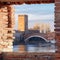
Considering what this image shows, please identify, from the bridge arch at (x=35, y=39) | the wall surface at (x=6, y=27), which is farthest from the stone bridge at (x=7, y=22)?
the bridge arch at (x=35, y=39)

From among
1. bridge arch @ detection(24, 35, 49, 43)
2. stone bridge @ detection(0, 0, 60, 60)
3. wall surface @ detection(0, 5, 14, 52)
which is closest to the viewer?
stone bridge @ detection(0, 0, 60, 60)

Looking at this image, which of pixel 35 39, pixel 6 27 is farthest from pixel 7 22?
pixel 35 39

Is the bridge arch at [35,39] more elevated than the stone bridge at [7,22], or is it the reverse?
the stone bridge at [7,22]

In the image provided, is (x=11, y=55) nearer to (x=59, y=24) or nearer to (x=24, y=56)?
(x=24, y=56)

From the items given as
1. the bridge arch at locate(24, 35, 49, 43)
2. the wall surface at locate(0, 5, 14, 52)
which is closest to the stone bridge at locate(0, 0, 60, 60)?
the wall surface at locate(0, 5, 14, 52)

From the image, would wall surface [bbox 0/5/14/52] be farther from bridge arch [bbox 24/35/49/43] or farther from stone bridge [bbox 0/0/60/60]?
bridge arch [bbox 24/35/49/43]

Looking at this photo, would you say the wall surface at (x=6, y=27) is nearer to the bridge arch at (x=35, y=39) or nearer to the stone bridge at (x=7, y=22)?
the stone bridge at (x=7, y=22)

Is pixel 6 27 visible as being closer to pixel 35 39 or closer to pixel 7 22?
pixel 7 22

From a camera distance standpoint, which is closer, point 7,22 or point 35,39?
point 7,22

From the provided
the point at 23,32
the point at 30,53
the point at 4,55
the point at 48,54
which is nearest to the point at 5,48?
the point at 4,55

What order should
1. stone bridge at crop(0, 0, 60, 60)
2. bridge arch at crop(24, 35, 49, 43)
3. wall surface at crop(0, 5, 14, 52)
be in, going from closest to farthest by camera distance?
stone bridge at crop(0, 0, 60, 60) → wall surface at crop(0, 5, 14, 52) → bridge arch at crop(24, 35, 49, 43)

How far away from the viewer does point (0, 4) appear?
17.5 ft

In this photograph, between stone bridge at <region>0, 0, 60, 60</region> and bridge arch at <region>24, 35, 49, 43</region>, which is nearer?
stone bridge at <region>0, 0, 60, 60</region>

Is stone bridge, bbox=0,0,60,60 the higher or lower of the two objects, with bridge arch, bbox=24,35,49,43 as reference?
Result: higher
